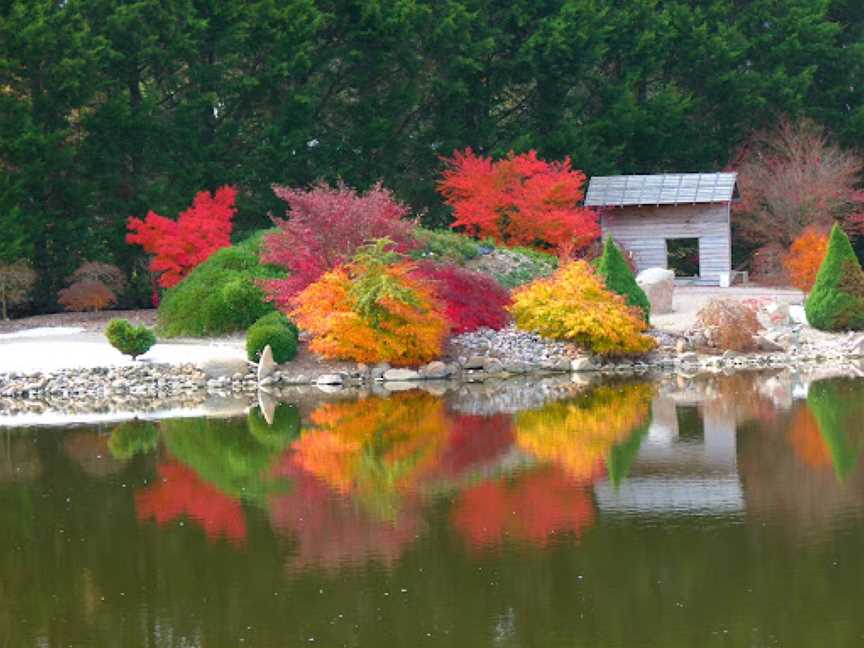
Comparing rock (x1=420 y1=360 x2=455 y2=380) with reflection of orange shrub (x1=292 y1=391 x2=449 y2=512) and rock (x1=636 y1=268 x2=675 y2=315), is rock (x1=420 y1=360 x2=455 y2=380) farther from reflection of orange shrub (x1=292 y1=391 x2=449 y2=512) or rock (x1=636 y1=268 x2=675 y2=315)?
rock (x1=636 y1=268 x2=675 y2=315)

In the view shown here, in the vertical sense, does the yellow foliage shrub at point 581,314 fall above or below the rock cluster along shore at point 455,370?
above

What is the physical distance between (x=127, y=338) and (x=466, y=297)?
6083 mm

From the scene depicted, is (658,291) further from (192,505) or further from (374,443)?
(192,505)

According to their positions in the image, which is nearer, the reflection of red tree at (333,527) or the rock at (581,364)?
the reflection of red tree at (333,527)

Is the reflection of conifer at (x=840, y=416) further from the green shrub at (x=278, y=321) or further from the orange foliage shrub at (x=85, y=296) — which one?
the orange foliage shrub at (x=85, y=296)

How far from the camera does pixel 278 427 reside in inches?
A: 829

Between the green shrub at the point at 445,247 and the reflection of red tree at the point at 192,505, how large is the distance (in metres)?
11.8

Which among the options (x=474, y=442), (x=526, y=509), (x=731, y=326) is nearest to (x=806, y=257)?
(x=731, y=326)

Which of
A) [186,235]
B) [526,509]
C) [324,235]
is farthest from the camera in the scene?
[186,235]

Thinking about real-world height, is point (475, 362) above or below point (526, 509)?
above

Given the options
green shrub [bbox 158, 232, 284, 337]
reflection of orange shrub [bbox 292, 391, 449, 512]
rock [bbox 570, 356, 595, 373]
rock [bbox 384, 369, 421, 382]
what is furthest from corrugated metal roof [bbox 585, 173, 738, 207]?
reflection of orange shrub [bbox 292, 391, 449, 512]

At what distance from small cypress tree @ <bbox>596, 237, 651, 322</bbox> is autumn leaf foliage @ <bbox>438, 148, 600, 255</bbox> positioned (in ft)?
17.4

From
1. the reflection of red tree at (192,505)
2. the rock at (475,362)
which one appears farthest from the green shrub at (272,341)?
the reflection of red tree at (192,505)

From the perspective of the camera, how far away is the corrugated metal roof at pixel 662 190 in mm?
37125
